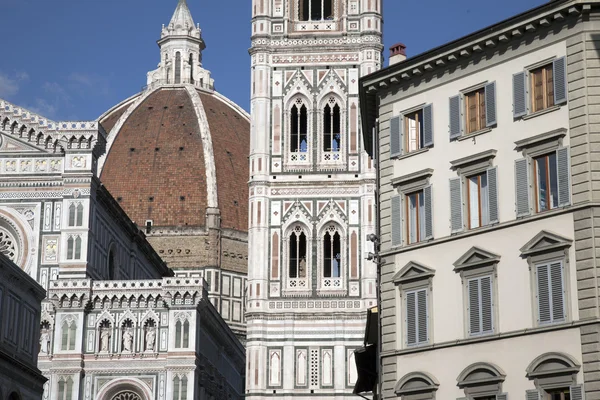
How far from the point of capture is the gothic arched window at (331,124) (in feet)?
193

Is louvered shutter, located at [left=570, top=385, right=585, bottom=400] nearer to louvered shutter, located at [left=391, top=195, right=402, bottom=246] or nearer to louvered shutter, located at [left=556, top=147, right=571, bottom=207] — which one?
louvered shutter, located at [left=556, top=147, right=571, bottom=207]

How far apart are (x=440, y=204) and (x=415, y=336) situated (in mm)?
2659

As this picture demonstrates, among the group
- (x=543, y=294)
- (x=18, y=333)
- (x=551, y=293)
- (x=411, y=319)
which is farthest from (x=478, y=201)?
(x=18, y=333)

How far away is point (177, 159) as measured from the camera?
108312 mm

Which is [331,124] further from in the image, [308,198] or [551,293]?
[551,293]

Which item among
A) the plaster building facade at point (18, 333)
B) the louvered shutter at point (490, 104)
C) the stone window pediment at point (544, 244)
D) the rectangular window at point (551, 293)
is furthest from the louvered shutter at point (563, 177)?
the plaster building facade at point (18, 333)

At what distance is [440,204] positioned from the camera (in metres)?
26.8

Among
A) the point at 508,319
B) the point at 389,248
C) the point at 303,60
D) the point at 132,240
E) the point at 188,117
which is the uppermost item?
the point at 188,117

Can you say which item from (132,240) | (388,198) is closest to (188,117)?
(132,240)

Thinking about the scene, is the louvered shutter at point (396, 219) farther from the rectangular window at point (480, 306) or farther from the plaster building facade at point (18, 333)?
the plaster building facade at point (18, 333)

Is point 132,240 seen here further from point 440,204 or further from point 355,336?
point 440,204

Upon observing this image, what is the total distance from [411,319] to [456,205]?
2416mm

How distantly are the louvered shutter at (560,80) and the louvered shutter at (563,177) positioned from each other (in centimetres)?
101

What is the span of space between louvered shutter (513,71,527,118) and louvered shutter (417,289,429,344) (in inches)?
155
